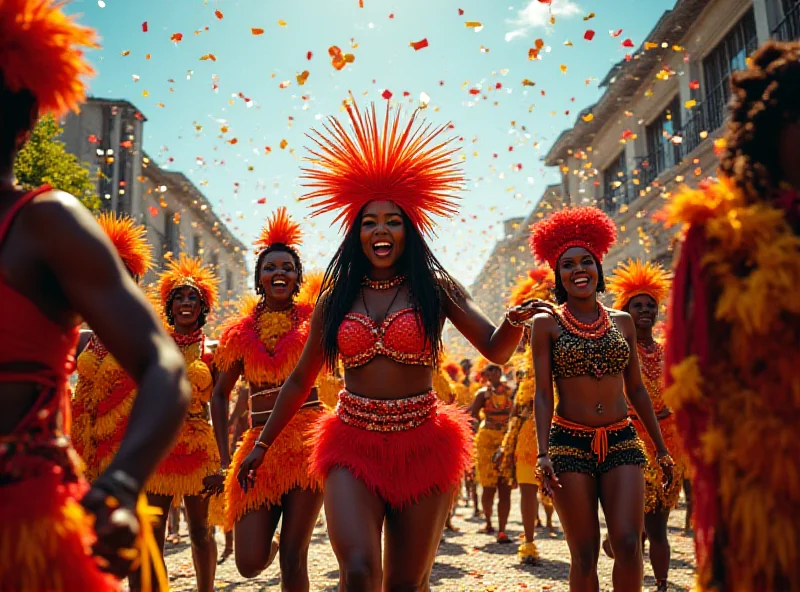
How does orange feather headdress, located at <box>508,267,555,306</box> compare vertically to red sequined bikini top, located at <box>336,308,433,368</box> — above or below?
above

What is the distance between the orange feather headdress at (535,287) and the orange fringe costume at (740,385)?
5757mm

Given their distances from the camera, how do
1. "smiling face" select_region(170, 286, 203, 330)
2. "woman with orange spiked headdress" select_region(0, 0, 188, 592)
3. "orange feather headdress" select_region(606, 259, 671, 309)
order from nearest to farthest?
"woman with orange spiked headdress" select_region(0, 0, 188, 592), "smiling face" select_region(170, 286, 203, 330), "orange feather headdress" select_region(606, 259, 671, 309)

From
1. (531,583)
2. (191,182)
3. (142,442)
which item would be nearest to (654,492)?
(531,583)

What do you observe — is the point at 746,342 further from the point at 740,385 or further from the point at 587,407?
the point at 587,407

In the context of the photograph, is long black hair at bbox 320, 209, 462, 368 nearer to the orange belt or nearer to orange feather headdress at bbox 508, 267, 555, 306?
the orange belt

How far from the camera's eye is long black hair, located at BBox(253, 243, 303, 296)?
5.85 meters

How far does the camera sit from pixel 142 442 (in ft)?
5.44

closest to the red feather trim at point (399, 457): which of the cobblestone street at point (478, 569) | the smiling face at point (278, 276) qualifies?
the smiling face at point (278, 276)

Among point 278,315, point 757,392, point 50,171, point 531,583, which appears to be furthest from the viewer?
point 50,171

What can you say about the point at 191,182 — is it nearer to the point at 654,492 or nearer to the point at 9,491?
the point at 654,492

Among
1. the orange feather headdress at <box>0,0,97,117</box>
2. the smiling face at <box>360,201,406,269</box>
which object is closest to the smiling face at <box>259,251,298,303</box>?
the smiling face at <box>360,201,406,269</box>

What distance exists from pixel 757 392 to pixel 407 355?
6.84ft

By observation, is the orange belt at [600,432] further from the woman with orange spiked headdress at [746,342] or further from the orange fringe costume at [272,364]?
the woman with orange spiked headdress at [746,342]

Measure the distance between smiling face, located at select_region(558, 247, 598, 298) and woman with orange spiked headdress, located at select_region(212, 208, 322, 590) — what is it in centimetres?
183
